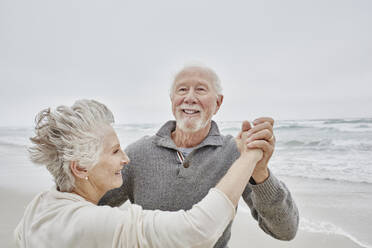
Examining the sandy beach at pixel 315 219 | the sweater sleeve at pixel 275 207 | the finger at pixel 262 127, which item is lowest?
the sandy beach at pixel 315 219

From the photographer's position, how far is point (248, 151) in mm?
975

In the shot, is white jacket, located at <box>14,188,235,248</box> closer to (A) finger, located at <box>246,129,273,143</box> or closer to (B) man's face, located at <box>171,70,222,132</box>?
(A) finger, located at <box>246,129,273,143</box>

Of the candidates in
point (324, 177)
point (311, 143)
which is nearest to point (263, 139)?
point (324, 177)

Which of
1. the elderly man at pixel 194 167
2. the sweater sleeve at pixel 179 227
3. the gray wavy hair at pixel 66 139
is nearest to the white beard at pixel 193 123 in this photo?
the elderly man at pixel 194 167

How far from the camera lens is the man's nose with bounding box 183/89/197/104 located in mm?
1469

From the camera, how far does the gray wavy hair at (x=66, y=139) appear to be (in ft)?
3.05

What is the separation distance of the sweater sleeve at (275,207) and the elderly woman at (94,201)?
0.23 metres

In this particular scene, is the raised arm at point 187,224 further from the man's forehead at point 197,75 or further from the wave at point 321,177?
the wave at point 321,177

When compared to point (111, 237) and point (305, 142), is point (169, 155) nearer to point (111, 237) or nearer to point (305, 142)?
point (111, 237)

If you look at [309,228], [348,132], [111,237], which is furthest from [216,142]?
[348,132]

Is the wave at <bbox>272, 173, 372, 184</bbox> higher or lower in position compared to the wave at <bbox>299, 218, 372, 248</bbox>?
lower

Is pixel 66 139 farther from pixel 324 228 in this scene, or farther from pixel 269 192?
pixel 324 228

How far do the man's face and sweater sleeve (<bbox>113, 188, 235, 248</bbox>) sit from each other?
2.37ft

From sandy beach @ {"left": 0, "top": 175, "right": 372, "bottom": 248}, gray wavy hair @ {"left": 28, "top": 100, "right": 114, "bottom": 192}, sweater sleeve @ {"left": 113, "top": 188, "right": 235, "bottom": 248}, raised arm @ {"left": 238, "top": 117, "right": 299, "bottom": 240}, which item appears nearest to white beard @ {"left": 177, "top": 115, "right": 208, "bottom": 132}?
raised arm @ {"left": 238, "top": 117, "right": 299, "bottom": 240}
